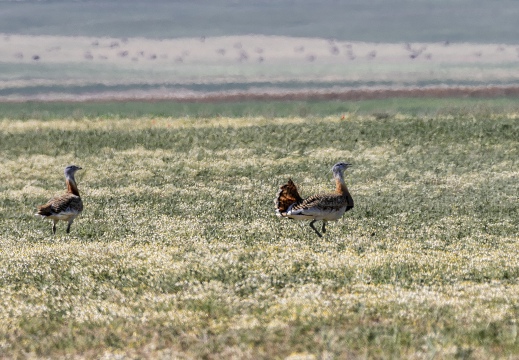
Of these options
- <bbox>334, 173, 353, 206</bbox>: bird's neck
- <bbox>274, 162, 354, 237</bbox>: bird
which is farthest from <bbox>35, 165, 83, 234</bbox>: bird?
<bbox>334, 173, 353, 206</bbox>: bird's neck

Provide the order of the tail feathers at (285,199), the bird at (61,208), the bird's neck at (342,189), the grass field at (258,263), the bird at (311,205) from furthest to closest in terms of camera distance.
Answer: the bird at (61,208) → the bird's neck at (342,189) → the tail feathers at (285,199) → the bird at (311,205) → the grass field at (258,263)

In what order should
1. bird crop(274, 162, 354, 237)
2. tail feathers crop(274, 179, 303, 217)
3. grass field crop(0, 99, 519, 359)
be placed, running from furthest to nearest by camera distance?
tail feathers crop(274, 179, 303, 217) → bird crop(274, 162, 354, 237) → grass field crop(0, 99, 519, 359)

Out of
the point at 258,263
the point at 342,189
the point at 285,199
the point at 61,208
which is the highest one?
the point at 342,189

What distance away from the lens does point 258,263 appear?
51.2 feet

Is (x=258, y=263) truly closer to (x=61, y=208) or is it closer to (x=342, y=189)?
(x=342, y=189)

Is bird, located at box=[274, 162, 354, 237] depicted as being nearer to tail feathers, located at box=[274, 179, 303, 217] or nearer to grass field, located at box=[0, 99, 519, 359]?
tail feathers, located at box=[274, 179, 303, 217]

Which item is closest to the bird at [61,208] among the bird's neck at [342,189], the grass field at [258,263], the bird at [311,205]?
the grass field at [258,263]

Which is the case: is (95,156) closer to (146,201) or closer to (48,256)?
(146,201)

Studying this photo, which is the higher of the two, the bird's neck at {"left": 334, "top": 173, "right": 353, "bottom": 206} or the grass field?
the bird's neck at {"left": 334, "top": 173, "right": 353, "bottom": 206}

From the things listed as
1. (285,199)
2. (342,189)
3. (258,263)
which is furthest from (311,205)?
(258,263)

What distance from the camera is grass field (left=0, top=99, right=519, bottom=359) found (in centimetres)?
1112

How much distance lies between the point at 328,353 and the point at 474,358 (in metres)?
1.73

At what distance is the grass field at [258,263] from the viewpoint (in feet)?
36.5

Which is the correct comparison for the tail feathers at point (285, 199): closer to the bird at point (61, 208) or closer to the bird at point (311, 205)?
the bird at point (311, 205)
